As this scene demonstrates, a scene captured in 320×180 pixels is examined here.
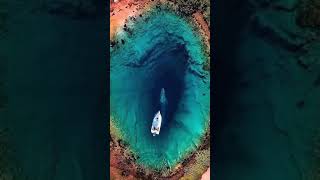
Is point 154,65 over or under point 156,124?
over

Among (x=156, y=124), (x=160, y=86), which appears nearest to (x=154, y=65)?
(x=160, y=86)

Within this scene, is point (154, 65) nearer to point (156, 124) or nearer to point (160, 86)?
point (160, 86)

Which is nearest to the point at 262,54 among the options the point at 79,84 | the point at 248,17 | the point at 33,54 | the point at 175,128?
the point at 248,17

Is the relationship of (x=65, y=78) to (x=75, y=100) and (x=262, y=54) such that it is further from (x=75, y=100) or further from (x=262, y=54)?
→ (x=262, y=54)
